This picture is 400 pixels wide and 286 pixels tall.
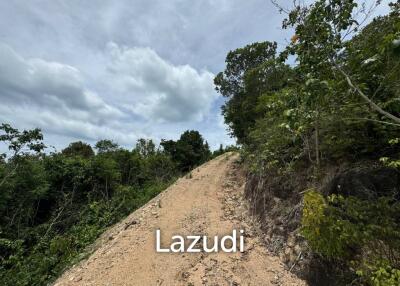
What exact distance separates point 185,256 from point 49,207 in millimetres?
8532

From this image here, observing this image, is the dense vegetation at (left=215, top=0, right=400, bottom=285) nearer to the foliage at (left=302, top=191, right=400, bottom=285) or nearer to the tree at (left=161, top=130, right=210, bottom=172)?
the foliage at (left=302, top=191, right=400, bottom=285)

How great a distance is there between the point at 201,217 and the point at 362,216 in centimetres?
392

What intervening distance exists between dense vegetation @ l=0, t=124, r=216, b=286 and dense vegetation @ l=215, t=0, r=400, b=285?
559cm

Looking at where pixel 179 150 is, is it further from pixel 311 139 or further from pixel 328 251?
pixel 328 251

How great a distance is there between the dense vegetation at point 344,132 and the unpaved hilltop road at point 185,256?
106 centimetres

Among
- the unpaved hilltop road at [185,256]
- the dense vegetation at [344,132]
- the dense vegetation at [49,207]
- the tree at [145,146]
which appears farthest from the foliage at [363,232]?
the tree at [145,146]

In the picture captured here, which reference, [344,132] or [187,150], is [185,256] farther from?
[187,150]

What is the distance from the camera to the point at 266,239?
176 inches

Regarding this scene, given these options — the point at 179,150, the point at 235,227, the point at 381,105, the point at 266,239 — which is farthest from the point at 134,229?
the point at 179,150

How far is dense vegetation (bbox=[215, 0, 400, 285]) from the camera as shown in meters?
2.31
